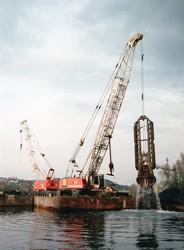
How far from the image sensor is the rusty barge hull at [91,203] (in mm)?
51219

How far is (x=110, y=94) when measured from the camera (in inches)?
2381

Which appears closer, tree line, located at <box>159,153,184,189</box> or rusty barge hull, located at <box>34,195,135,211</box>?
rusty barge hull, located at <box>34,195,135,211</box>

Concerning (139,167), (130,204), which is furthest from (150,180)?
(130,204)

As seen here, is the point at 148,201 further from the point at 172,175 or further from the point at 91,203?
the point at 172,175

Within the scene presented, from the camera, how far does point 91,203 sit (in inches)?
2037

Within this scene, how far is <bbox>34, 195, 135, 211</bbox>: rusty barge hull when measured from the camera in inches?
2016

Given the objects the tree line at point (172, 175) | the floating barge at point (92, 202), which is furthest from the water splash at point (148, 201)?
the tree line at point (172, 175)

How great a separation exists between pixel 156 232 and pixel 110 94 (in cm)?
3986

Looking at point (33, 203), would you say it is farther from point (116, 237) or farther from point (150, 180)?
point (116, 237)

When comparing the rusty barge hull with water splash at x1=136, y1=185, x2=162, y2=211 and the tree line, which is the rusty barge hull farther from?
the tree line

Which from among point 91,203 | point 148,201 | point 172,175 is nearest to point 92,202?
point 91,203

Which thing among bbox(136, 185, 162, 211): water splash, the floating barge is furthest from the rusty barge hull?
bbox(136, 185, 162, 211): water splash

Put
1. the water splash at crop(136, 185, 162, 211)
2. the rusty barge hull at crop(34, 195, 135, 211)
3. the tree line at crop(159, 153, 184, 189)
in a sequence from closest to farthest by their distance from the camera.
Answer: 1. the rusty barge hull at crop(34, 195, 135, 211)
2. the water splash at crop(136, 185, 162, 211)
3. the tree line at crop(159, 153, 184, 189)

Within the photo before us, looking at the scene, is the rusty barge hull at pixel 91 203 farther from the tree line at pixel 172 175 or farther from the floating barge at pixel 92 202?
the tree line at pixel 172 175
